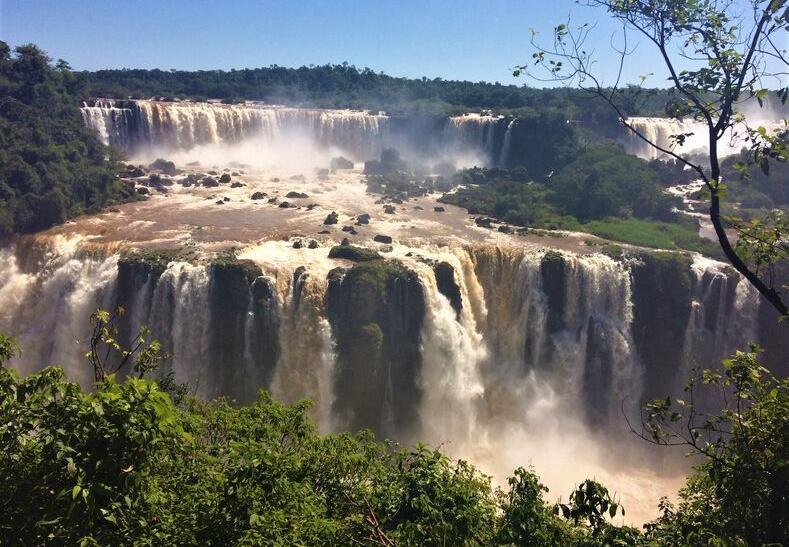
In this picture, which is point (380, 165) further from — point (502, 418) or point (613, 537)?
point (613, 537)

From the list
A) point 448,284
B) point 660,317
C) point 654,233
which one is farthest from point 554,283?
point 654,233

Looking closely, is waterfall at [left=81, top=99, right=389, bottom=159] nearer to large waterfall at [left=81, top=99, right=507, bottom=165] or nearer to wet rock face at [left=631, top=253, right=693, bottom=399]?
large waterfall at [left=81, top=99, right=507, bottom=165]

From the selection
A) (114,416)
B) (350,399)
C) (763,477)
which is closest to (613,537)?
(763,477)

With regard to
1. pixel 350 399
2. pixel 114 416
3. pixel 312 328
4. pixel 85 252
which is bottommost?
pixel 350 399

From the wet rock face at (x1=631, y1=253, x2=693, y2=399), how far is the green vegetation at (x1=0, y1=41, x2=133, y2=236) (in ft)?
86.3

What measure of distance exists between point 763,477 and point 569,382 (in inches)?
746

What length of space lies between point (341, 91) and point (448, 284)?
5135 centimetres

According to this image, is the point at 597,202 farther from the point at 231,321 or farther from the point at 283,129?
the point at 283,129

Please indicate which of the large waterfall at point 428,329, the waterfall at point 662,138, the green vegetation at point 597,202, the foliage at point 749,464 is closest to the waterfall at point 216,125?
the green vegetation at point 597,202

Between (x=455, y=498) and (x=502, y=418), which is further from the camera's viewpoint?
(x=502, y=418)

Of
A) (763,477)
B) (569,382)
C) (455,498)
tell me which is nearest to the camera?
(763,477)

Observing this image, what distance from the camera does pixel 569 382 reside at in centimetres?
2456

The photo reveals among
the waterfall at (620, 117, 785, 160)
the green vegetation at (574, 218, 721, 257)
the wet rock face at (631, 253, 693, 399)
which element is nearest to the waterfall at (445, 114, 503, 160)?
the waterfall at (620, 117, 785, 160)

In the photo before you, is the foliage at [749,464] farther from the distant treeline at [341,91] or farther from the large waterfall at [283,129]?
the distant treeline at [341,91]
